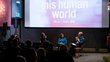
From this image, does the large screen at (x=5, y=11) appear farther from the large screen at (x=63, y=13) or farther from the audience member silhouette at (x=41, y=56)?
the audience member silhouette at (x=41, y=56)

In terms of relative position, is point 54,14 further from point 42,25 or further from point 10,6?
point 10,6

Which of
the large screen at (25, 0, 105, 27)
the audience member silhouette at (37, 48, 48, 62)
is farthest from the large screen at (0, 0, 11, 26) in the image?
the audience member silhouette at (37, 48, 48, 62)

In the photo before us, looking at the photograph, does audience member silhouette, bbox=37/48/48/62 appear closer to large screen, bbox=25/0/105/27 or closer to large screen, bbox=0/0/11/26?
large screen, bbox=0/0/11/26

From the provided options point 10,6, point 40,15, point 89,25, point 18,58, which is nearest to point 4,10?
point 10,6

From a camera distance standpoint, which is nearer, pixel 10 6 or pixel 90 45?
pixel 10 6

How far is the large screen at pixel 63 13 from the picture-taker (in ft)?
46.1

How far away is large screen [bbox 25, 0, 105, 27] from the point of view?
14.1m

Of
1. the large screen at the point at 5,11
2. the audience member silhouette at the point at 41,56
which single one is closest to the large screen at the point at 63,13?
the large screen at the point at 5,11

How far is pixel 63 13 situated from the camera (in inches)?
555

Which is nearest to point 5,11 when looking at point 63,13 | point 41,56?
point 63,13

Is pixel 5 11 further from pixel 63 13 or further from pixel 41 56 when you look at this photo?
pixel 41 56

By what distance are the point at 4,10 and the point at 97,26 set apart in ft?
13.0

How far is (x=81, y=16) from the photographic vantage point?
14.1 meters

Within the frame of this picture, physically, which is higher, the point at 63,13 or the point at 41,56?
the point at 63,13
